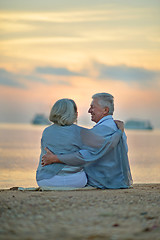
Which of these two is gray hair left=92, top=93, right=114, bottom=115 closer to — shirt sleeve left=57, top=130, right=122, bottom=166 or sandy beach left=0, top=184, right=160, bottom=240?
shirt sleeve left=57, top=130, right=122, bottom=166

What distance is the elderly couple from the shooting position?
741cm

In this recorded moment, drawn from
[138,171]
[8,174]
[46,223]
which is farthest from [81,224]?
[138,171]

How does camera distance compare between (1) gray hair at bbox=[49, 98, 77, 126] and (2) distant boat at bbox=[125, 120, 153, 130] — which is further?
(2) distant boat at bbox=[125, 120, 153, 130]

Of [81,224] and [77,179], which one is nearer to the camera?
[81,224]

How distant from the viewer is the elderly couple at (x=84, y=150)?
24.3 ft

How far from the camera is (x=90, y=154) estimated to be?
7.59m

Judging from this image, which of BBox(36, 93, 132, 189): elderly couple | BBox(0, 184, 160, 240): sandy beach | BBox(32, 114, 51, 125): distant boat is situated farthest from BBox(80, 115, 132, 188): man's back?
BBox(32, 114, 51, 125): distant boat

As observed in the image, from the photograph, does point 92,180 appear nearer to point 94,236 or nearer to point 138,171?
point 94,236

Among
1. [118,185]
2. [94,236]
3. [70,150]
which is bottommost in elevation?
[94,236]

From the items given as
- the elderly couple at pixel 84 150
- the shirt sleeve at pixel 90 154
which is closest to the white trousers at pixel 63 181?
the elderly couple at pixel 84 150

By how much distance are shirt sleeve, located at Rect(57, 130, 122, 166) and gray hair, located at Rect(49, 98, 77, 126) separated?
466mm

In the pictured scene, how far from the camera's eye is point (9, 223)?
5.09 metres

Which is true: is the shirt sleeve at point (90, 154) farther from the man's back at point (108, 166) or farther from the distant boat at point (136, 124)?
the distant boat at point (136, 124)

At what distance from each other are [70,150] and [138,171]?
34.2ft
